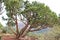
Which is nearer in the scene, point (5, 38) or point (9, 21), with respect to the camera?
point (5, 38)

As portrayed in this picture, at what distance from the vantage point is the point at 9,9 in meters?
29.8

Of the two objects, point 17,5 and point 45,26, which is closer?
point 17,5

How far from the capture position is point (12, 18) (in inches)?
1207

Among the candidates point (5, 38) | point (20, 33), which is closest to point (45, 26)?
point (20, 33)

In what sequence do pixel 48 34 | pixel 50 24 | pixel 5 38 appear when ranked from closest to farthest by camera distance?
pixel 48 34 < pixel 5 38 < pixel 50 24

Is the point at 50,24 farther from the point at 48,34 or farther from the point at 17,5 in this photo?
the point at 48,34

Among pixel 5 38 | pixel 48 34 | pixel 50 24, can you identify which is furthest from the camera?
pixel 50 24

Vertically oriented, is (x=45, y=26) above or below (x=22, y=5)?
below

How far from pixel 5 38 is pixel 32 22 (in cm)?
372

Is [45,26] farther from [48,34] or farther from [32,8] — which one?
[48,34]

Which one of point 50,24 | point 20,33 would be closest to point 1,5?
point 20,33

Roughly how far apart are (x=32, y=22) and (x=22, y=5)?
2467mm

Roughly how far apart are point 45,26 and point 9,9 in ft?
16.5

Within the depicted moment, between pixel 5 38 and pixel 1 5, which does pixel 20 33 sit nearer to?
pixel 5 38
